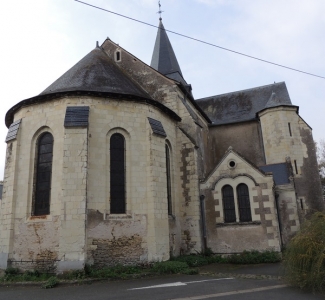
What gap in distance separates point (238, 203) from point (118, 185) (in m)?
5.65

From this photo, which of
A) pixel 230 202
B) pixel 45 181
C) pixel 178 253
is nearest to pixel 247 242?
pixel 230 202

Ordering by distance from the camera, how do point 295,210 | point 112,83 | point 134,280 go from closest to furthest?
point 134,280, point 112,83, point 295,210

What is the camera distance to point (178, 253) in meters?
13.4

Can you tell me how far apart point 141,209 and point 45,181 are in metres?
3.84

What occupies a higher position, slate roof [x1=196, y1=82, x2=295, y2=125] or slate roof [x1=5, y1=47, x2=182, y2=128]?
slate roof [x1=196, y1=82, x2=295, y2=125]

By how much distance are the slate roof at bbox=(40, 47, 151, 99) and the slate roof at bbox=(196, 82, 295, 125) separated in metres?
9.60

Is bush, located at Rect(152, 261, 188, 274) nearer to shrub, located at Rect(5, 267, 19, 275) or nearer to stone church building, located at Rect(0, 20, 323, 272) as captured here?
stone church building, located at Rect(0, 20, 323, 272)

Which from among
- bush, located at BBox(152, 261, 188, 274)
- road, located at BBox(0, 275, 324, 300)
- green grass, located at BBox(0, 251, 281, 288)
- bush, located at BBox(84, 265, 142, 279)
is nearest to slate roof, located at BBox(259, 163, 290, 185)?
green grass, located at BBox(0, 251, 281, 288)

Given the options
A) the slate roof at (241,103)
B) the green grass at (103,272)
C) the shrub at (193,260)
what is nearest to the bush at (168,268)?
the green grass at (103,272)

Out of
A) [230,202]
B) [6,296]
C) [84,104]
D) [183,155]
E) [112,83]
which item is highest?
[112,83]

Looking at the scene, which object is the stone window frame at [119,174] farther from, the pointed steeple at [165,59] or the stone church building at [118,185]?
the pointed steeple at [165,59]

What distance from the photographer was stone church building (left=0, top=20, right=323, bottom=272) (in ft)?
36.3

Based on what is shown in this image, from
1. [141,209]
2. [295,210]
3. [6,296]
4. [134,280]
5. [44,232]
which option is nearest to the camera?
[6,296]

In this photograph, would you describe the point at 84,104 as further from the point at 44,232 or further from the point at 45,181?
the point at 44,232
